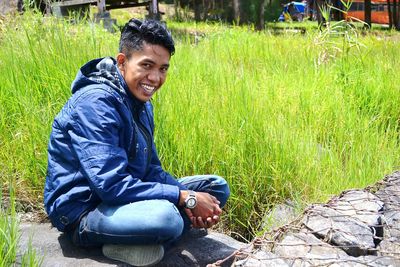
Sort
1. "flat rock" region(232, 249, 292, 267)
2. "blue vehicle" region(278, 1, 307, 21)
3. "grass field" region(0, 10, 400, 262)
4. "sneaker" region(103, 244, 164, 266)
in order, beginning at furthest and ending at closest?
"blue vehicle" region(278, 1, 307, 21) < "grass field" region(0, 10, 400, 262) < "sneaker" region(103, 244, 164, 266) < "flat rock" region(232, 249, 292, 267)

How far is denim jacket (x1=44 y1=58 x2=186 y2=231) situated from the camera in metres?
1.94

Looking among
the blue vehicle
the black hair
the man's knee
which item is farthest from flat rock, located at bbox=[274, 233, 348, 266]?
the blue vehicle

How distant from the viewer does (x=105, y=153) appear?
1930 millimetres

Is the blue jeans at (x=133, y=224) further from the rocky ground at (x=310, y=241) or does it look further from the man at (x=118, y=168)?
the rocky ground at (x=310, y=241)

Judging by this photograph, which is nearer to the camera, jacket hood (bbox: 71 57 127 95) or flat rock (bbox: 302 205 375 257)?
flat rock (bbox: 302 205 375 257)

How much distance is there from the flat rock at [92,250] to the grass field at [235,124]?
30 cm

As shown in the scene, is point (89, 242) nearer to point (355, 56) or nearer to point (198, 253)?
point (198, 253)

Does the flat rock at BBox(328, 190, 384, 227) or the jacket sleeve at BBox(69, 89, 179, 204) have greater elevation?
the jacket sleeve at BBox(69, 89, 179, 204)

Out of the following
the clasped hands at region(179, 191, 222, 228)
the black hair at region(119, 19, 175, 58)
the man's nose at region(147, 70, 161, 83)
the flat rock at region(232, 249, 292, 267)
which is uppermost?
the black hair at region(119, 19, 175, 58)

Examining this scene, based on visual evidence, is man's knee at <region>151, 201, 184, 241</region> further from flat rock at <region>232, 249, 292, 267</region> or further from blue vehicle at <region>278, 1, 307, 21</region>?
blue vehicle at <region>278, 1, 307, 21</region>

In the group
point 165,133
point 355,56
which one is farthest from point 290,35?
point 165,133

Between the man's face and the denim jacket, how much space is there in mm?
39

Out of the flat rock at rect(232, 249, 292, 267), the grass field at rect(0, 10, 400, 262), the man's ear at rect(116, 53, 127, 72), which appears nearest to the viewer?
the flat rock at rect(232, 249, 292, 267)

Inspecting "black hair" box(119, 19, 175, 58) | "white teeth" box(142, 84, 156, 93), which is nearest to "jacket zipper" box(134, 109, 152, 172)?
"white teeth" box(142, 84, 156, 93)
